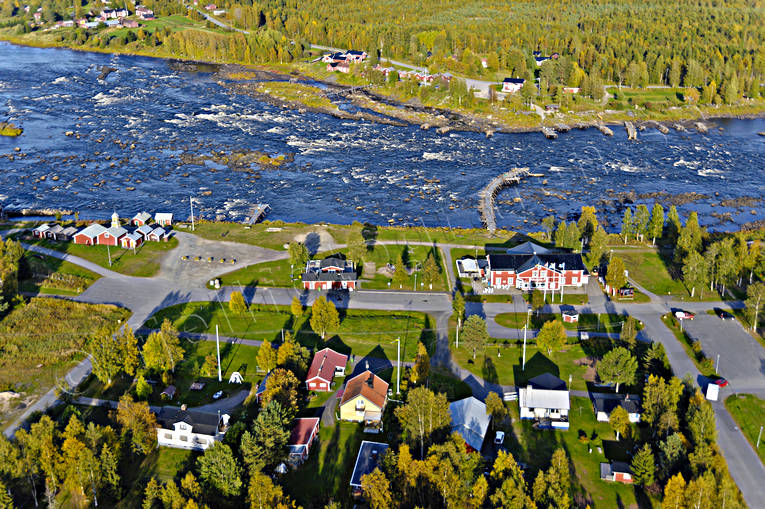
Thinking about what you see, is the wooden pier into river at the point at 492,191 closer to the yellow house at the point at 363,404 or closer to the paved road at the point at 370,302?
the paved road at the point at 370,302

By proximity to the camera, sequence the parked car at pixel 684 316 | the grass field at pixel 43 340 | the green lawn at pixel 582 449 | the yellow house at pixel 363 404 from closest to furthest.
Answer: the green lawn at pixel 582 449 < the yellow house at pixel 363 404 < the grass field at pixel 43 340 < the parked car at pixel 684 316

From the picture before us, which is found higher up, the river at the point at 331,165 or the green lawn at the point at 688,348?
the river at the point at 331,165

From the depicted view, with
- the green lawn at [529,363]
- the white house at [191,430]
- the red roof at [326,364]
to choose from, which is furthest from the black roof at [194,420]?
the green lawn at [529,363]

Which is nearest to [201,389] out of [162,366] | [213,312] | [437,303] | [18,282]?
[162,366]

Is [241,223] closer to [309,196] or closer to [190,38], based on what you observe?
[309,196]

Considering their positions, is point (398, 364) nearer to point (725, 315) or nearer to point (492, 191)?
point (725, 315)

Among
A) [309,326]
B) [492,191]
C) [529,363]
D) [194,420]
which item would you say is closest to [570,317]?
[529,363]
